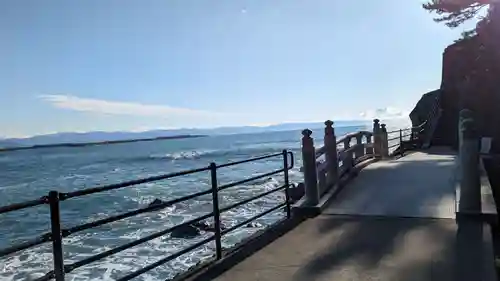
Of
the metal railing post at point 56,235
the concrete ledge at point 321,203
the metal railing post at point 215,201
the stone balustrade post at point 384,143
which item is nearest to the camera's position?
the metal railing post at point 56,235

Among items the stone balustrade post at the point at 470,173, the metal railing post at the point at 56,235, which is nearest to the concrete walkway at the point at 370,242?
the stone balustrade post at the point at 470,173

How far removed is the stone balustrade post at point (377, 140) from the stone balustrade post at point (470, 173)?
7.94m

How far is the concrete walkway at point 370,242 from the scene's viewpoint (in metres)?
4.11

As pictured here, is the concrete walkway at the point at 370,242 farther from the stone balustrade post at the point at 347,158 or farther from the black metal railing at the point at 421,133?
the black metal railing at the point at 421,133

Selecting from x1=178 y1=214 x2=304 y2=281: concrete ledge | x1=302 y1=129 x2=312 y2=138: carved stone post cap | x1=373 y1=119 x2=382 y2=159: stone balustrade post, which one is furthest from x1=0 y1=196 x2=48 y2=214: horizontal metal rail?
x1=373 y1=119 x2=382 y2=159: stone balustrade post

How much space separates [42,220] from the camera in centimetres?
2064

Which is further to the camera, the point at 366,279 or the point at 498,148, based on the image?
the point at 498,148

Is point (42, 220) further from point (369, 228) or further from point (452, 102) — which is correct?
point (452, 102)

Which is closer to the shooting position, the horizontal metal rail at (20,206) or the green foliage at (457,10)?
the horizontal metal rail at (20,206)

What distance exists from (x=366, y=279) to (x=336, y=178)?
4459 millimetres

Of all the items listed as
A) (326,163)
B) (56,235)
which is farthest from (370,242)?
(56,235)

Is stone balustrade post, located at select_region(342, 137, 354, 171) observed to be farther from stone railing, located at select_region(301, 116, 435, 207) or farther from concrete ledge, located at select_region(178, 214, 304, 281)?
concrete ledge, located at select_region(178, 214, 304, 281)

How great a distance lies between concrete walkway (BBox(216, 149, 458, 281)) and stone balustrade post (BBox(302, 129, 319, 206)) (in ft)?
1.09

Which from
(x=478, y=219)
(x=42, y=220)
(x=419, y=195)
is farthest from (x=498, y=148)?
(x=42, y=220)
